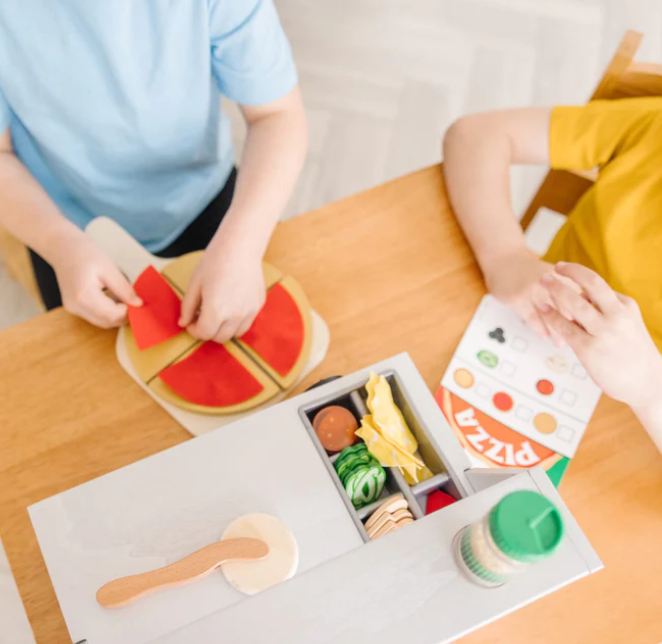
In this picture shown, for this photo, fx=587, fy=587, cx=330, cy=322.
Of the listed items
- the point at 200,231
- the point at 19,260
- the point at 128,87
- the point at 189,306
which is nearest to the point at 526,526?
the point at 189,306

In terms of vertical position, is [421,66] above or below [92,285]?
above

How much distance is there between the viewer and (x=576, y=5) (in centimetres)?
184

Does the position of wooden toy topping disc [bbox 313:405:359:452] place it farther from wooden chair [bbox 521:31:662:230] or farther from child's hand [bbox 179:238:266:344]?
wooden chair [bbox 521:31:662:230]

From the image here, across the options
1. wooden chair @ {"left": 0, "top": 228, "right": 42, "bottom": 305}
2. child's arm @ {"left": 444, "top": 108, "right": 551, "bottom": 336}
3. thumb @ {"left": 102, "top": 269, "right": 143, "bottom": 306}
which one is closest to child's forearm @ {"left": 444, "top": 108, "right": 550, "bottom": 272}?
child's arm @ {"left": 444, "top": 108, "right": 551, "bottom": 336}

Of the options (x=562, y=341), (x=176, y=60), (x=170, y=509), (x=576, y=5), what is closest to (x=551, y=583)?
(x=170, y=509)

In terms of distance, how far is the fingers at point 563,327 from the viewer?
0.67m

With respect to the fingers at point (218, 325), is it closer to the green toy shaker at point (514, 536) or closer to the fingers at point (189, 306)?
the fingers at point (189, 306)

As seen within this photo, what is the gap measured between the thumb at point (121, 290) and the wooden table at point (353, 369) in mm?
51

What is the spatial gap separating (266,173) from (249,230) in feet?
0.34

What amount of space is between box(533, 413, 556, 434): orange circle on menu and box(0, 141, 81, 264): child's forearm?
0.58 meters

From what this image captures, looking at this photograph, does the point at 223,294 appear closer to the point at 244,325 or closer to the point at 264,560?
the point at 244,325

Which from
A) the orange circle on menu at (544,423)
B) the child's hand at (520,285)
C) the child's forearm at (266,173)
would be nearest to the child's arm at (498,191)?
the child's hand at (520,285)

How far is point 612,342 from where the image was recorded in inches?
25.3

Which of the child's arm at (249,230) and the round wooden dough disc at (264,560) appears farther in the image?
the child's arm at (249,230)
